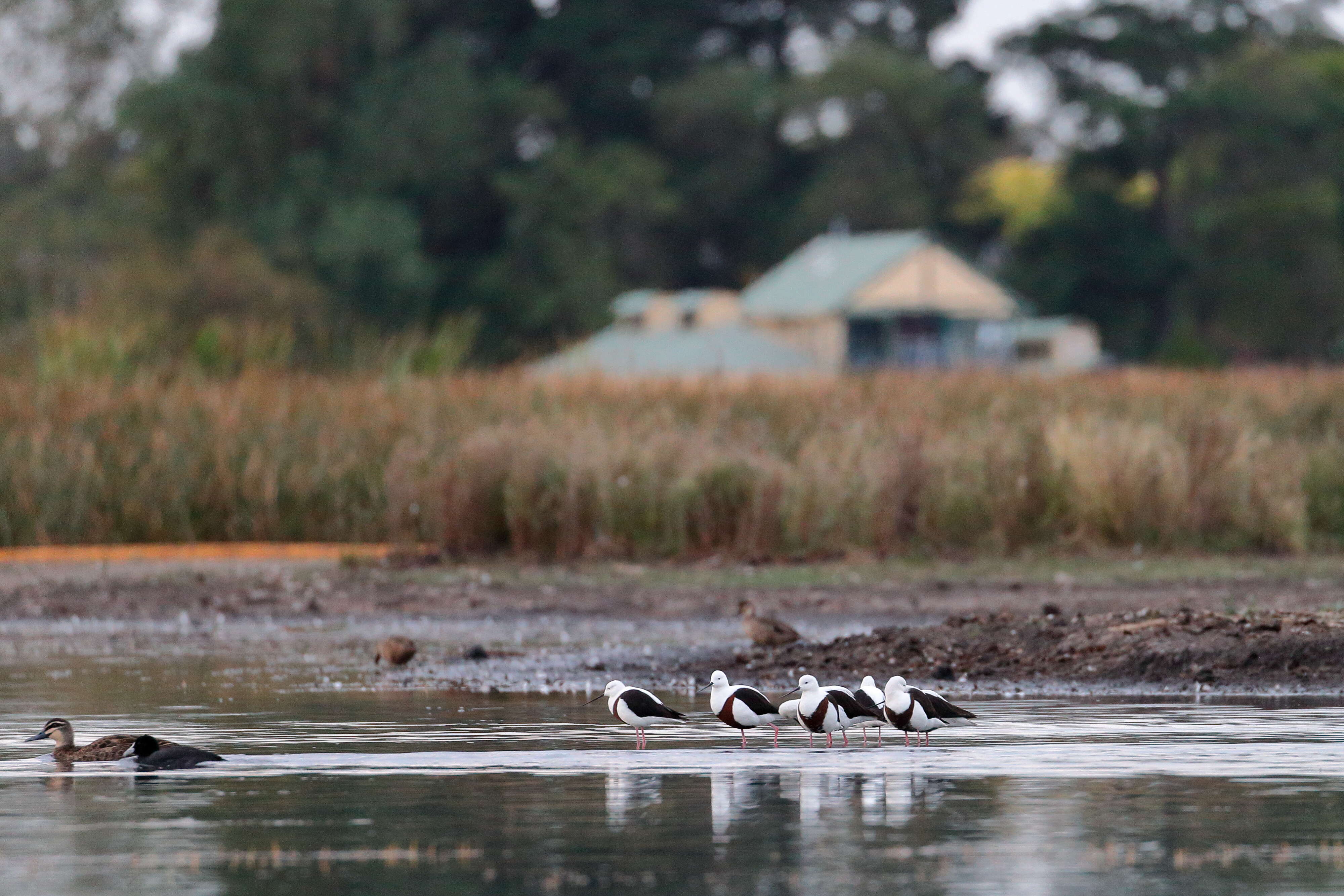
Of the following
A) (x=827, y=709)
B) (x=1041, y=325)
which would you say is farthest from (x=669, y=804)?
(x=1041, y=325)

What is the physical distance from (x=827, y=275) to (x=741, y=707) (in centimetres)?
7584

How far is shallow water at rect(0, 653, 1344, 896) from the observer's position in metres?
7.75

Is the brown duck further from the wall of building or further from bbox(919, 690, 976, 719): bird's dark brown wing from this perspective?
the wall of building

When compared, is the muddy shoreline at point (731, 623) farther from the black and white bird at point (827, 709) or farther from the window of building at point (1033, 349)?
the window of building at point (1033, 349)

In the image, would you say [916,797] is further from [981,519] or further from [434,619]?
[981,519]

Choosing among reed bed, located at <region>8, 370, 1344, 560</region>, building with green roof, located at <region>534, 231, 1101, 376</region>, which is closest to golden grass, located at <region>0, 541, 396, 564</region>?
reed bed, located at <region>8, 370, 1344, 560</region>

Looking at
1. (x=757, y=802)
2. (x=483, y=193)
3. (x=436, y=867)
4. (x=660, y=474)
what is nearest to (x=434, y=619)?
(x=660, y=474)

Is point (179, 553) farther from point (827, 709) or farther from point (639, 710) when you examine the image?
point (827, 709)

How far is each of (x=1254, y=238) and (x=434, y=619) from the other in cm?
6978

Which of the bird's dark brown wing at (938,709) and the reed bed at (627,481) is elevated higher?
the reed bed at (627,481)

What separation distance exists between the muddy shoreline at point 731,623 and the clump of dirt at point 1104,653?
0.05ft

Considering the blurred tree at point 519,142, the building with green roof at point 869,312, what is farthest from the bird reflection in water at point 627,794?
the building with green roof at point 869,312

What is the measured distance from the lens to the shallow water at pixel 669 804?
7.75m

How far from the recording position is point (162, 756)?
10438 millimetres
